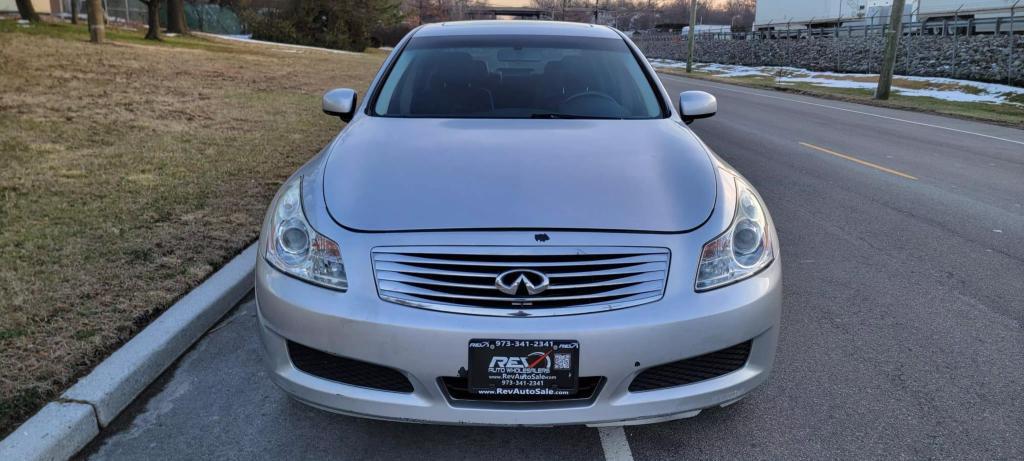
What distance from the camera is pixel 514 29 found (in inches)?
186

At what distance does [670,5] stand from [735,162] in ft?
460

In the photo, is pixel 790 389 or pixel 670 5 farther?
pixel 670 5

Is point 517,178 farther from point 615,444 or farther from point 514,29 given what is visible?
point 514,29

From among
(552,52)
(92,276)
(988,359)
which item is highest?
(552,52)

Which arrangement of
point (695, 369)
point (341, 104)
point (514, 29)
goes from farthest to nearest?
point (514, 29) → point (341, 104) → point (695, 369)

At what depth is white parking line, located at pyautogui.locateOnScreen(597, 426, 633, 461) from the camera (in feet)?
9.00

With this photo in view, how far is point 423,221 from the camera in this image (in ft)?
8.50

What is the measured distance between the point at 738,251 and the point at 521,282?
32.8 inches

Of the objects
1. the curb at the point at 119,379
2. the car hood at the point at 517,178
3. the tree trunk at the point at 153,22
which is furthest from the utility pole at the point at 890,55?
the tree trunk at the point at 153,22

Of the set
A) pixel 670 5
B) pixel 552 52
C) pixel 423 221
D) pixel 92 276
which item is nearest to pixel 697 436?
pixel 423 221

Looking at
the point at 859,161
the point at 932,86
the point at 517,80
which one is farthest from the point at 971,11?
the point at 517,80

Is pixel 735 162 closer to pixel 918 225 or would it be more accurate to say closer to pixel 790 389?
pixel 918 225

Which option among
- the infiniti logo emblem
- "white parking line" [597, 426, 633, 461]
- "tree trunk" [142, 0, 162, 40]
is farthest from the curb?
"tree trunk" [142, 0, 162, 40]

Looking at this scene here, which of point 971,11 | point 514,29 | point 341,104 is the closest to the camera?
point 341,104
